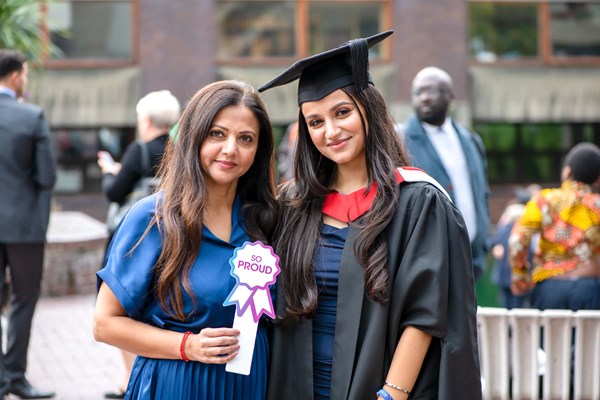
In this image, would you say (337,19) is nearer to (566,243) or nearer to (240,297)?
(566,243)

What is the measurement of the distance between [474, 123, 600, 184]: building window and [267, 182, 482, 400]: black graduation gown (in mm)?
19883

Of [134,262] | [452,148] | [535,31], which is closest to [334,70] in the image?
[134,262]

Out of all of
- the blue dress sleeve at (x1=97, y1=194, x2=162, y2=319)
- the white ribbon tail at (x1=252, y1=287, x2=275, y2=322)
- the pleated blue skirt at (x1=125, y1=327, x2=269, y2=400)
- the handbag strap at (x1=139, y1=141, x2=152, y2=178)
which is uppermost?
the handbag strap at (x1=139, y1=141, x2=152, y2=178)

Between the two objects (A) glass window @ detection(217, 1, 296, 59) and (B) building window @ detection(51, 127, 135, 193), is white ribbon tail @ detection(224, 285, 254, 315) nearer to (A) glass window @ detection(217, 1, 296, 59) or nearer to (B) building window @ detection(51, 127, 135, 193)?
(B) building window @ detection(51, 127, 135, 193)

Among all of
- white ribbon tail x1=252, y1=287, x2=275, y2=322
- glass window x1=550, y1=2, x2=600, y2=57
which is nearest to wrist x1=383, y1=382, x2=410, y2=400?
white ribbon tail x1=252, y1=287, x2=275, y2=322

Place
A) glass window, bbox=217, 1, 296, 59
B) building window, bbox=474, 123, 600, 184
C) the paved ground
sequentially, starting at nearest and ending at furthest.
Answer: the paved ground, glass window, bbox=217, 1, 296, 59, building window, bbox=474, 123, 600, 184

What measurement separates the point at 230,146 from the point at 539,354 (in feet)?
8.97

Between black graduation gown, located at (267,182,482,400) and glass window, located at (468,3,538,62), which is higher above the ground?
glass window, located at (468,3,538,62)

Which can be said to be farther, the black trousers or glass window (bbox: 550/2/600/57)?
glass window (bbox: 550/2/600/57)

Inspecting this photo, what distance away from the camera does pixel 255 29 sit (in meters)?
21.1

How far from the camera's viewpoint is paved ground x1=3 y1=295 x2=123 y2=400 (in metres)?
6.58

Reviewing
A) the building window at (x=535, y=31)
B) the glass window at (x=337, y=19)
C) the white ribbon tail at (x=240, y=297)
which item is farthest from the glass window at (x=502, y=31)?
the white ribbon tail at (x=240, y=297)

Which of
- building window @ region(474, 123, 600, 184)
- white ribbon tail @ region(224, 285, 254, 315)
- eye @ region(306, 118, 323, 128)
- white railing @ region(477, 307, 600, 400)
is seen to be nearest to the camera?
white ribbon tail @ region(224, 285, 254, 315)

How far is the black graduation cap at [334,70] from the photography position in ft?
9.46
